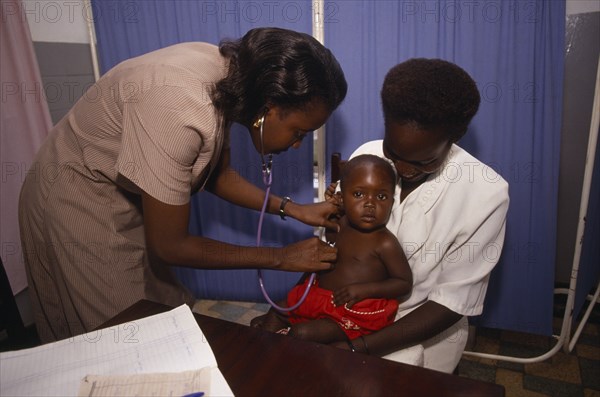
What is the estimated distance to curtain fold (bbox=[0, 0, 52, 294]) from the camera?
2.12 meters

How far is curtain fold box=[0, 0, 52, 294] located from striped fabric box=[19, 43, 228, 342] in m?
1.05

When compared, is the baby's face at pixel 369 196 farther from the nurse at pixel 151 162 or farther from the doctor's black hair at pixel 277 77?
the doctor's black hair at pixel 277 77

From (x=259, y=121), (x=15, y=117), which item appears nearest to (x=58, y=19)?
(x=15, y=117)

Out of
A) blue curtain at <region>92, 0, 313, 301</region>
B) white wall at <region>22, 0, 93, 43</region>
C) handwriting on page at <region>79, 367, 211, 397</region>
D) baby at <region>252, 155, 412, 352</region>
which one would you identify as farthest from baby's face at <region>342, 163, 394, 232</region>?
white wall at <region>22, 0, 93, 43</region>

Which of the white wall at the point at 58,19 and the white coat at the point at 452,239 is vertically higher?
the white wall at the point at 58,19

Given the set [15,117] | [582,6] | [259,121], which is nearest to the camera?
[259,121]

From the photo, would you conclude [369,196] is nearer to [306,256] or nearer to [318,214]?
[318,214]

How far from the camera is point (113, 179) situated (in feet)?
3.96

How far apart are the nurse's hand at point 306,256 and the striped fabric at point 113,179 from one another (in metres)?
0.32

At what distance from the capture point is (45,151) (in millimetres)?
1290

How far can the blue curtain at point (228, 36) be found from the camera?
2.20 meters

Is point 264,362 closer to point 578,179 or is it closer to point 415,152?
point 415,152

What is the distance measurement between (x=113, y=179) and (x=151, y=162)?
295 millimetres

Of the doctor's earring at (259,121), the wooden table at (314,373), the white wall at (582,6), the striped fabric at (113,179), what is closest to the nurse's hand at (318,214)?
the striped fabric at (113,179)
